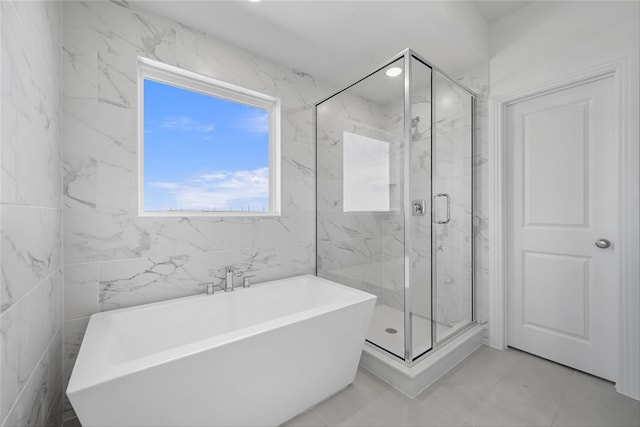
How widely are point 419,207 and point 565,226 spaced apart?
1161 millimetres

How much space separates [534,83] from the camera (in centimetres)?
210

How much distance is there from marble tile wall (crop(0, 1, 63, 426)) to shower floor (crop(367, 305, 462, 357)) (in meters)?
1.88

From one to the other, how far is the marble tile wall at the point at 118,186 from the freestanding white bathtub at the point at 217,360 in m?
0.18

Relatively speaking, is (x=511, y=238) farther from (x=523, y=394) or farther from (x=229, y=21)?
(x=229, y=21)

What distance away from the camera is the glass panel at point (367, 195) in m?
1.97

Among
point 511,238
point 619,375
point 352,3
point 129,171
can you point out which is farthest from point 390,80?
point 619,375

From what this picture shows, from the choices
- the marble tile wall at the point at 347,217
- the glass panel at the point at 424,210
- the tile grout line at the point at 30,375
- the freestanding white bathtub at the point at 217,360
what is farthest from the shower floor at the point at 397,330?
the tile grout line at the point at 30,375

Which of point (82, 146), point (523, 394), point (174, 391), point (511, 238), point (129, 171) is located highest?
point (82, 146)

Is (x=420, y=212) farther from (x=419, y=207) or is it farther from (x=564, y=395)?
(x=564, y=395)

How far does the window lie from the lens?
6.26 feet

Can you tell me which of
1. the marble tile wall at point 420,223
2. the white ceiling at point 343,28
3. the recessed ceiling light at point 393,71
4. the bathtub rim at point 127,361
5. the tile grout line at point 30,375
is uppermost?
the white ceiling at point 343,28

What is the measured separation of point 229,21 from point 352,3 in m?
0.86

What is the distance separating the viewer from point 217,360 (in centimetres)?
113

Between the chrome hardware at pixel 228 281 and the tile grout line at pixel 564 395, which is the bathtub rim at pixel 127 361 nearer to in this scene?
the chrome hardware at pixel 228 281
